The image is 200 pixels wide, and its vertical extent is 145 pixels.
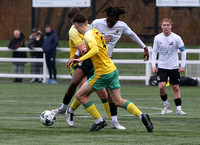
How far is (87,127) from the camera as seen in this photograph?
9242mm

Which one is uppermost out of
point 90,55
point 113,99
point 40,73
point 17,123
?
point 90,55

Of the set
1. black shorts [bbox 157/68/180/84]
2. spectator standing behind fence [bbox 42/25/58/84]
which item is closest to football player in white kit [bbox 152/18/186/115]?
black shorts [bbox 157/68/180/84]

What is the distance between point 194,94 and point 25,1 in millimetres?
11313

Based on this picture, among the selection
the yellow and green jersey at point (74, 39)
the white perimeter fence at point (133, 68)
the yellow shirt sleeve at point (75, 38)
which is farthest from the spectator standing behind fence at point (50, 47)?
the yellow shirt sleeve at point (75, 38)

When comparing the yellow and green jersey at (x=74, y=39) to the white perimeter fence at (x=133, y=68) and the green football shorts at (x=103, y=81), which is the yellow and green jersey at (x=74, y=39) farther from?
the white perimeter fence at (x=133, y=68)

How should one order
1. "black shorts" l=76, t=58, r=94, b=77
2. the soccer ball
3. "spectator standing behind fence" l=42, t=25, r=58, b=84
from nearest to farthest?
the soccer ball → "black shorts" l=76, t=58, r=94, b=77 → "spectator standing behind fence" l=42, t=25, r=58, b=84

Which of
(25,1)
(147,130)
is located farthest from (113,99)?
(25,1)

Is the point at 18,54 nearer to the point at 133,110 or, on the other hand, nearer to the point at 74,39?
the point at 74,39

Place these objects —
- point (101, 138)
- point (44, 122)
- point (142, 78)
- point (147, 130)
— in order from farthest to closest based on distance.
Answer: point (142, 78) < point (44, 122) < point (147, 130) < point (101, 138)

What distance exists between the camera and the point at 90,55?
808 centimetres

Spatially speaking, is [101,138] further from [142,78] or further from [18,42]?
[18,42]

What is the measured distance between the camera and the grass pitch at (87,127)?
7574 mm

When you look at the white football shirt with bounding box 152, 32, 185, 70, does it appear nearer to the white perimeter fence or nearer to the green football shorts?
the green football shorts

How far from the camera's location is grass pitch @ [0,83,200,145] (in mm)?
7574
